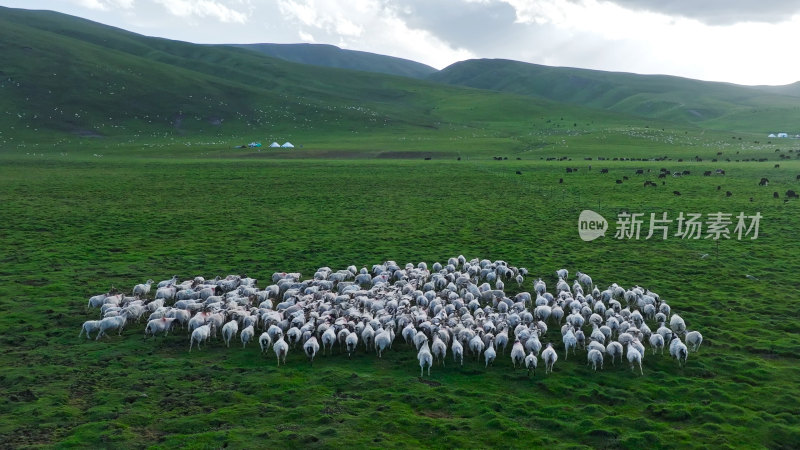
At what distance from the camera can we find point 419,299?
21281 mm

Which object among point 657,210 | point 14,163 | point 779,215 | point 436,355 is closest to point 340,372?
point 436,355

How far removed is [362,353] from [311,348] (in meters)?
1.72

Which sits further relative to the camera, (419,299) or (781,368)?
(419,299)

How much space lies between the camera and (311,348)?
17234mm

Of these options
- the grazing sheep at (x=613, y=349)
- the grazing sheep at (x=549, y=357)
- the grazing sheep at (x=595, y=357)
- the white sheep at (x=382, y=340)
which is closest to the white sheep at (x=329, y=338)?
the white sheep at (x=382, y=340)

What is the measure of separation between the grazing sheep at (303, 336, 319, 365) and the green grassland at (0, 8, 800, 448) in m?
0.25

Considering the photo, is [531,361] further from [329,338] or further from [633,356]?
[329,338]

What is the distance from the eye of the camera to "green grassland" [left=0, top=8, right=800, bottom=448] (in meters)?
13.5

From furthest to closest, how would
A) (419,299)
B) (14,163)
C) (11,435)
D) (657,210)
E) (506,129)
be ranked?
(506,129)
(14,163)
(657,210)
(419,299)
(11,435)

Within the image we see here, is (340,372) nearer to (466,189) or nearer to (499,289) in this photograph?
(499,289)

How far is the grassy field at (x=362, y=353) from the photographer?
13402 millimetres

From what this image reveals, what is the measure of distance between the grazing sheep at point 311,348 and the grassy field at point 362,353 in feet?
1.22

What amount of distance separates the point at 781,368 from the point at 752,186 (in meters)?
46.8

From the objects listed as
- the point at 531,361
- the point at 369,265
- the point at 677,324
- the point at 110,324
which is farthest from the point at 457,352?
the point at 369,265
